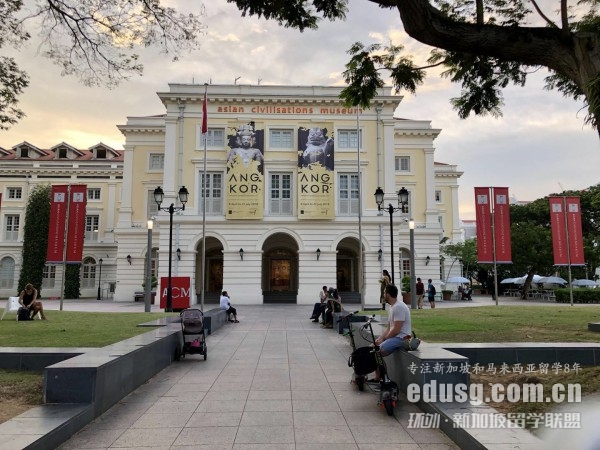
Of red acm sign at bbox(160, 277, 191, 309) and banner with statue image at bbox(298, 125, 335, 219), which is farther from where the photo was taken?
banner with statue image at bbox(298, 125, 335, 219)

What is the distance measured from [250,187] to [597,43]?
26.0 metres

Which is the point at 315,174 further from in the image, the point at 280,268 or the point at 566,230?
the point at 566,230

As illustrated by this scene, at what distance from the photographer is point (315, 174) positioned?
31266mm

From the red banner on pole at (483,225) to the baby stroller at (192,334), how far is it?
1897 centimetres

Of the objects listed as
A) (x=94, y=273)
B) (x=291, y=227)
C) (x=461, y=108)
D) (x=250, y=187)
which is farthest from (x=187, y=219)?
(x=461, y=108)

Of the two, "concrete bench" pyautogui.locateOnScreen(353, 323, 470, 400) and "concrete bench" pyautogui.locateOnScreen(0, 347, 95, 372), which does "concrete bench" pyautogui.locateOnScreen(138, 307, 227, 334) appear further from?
"concrete bench" pyautogui.locateOnScreen(353, 323, 470, 400)

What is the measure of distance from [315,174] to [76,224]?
1474cm

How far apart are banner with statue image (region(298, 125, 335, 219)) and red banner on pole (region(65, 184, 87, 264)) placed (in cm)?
1301

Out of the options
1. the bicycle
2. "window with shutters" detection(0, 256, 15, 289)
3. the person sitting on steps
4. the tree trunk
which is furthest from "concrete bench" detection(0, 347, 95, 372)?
"window with shutters" detection(0, 256, 15, 289)

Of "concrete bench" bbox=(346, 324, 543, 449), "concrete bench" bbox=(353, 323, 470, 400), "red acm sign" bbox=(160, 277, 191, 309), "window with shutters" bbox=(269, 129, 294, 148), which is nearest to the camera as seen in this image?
"concrete bench" bbox=(346, 324, 543, 449)

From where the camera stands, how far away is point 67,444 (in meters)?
4.84

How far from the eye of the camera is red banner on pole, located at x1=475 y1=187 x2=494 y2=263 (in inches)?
982

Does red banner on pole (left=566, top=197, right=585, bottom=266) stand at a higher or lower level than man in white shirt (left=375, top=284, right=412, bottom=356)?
higher

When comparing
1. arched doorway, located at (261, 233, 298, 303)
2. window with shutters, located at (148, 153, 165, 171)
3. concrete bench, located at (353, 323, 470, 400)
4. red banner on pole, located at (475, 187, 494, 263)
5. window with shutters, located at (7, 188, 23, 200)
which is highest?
window with shutters, located at (148, 153, 165, 171)
